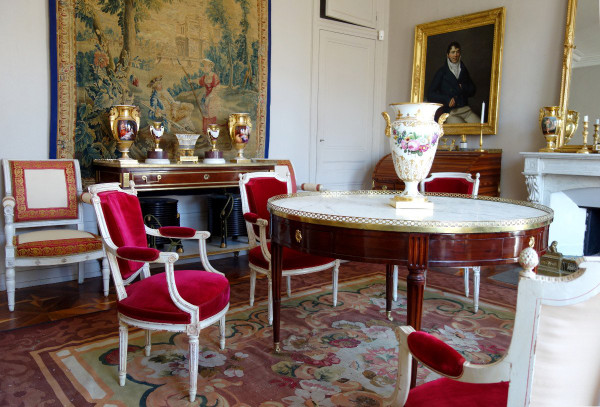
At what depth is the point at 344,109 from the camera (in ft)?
17.9

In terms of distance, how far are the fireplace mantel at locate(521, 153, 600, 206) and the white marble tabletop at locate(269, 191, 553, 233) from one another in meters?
1.78

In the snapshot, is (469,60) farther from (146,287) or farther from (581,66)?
(146,287)

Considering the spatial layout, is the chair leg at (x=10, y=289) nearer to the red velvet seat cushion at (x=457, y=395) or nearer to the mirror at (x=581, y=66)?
the red velvet seat cushion at (x=457, y=395)

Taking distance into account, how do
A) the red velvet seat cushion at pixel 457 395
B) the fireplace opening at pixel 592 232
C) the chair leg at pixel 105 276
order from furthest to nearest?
the fireplace opening at pixel 592 232
the chair leg at pixel 105 276
the red velvet seat cushion at pixel 457 395

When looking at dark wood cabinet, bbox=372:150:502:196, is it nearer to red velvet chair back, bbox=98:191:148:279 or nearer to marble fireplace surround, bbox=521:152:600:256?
marble fireplace surround, bbox=521:152:600:256

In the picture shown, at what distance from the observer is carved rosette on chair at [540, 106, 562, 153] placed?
399cm

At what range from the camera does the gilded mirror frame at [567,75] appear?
4.09 meters

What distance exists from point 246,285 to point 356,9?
3.57 meters

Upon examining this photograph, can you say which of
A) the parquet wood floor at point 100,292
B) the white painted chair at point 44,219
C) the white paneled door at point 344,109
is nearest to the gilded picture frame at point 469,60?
the white paneled door at point 344,109

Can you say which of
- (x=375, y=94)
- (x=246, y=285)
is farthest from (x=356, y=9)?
(x=246, y=285)

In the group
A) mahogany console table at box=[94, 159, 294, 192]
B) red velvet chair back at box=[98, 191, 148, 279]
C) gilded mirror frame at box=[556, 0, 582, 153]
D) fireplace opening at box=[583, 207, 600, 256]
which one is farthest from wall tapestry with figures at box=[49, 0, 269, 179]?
fireplace opening at box=[583, 207, 600, 256]

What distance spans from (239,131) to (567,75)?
3.01 meters

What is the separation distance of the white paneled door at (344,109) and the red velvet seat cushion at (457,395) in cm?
417

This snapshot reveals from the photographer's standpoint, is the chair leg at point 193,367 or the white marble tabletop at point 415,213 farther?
the chair leg at point 193,367
